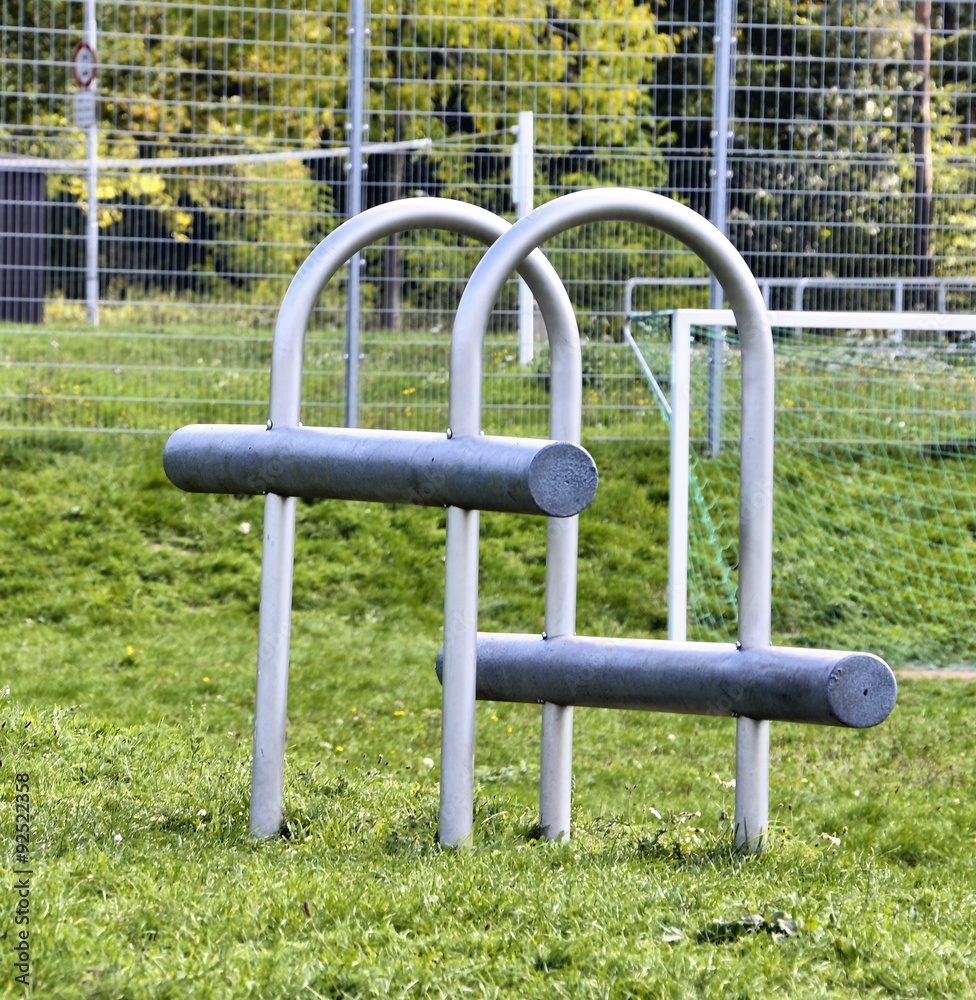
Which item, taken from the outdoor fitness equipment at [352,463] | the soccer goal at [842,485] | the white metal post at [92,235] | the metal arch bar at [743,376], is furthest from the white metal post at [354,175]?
the metal arch bar at [743,376]

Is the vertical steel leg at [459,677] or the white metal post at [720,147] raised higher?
the white metal post at [720,147]

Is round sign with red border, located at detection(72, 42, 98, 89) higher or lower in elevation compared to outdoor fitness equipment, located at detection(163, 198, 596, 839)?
higher

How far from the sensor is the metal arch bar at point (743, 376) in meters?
3.79

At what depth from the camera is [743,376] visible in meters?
4.06

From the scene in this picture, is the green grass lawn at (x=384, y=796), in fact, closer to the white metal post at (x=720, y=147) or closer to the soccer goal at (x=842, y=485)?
the soccer goal at (x=842, y=485)

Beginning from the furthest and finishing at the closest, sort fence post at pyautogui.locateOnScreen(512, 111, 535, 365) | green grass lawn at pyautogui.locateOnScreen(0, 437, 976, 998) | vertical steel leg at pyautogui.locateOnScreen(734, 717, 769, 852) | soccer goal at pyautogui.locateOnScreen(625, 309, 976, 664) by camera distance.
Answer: fence post at pyautogui.locateOnScreen(512, 111, 535, 365) → soccer goal at pyautogui.locateOnScreen(625, 309, 976, 664) → vertical steel leg at pyautogui.locateOnScreen(734, 717, 769, 852) → green grass lawn at pyautogui.locateOnScreen(0, 437, 976, 998)

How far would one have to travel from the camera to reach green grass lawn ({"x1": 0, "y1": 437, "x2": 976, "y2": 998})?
290 cm

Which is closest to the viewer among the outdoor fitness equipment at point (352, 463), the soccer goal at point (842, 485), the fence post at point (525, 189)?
the outdoor fitness equipment at point (352, 463)

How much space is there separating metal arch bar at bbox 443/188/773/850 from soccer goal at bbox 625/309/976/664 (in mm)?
3389

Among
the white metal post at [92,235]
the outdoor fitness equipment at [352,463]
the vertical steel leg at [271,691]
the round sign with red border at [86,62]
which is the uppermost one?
the round sign with red border at [86,62]

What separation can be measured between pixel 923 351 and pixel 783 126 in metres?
4.17

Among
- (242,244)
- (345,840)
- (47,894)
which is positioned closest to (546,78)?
(242,244)

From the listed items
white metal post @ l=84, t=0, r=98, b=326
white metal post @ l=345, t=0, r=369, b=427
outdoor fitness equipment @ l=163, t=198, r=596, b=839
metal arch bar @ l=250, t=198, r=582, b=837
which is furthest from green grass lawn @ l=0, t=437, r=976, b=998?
white metal post @ l=84, t=0, r=98, b=326

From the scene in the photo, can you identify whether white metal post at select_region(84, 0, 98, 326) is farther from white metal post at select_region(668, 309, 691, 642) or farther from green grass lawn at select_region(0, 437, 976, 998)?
white metal post at select_region(668, 309, 691, 642)
